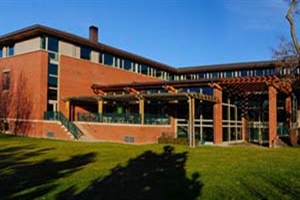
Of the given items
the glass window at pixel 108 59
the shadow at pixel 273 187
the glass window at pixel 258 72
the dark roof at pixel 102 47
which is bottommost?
the shadow at pixel 273 187

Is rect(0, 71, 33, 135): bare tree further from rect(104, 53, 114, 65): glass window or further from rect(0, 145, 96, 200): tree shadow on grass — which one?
rect(0, 145, 96, 200): tree shadow on grass

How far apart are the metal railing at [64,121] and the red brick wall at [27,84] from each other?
0.61m

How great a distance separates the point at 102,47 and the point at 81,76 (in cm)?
351

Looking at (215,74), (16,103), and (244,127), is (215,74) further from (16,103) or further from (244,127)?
(16,103)

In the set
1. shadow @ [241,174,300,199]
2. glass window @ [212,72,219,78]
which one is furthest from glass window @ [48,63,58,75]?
shadow @ [241,174,300,199]

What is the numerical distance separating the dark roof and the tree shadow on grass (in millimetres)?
14908

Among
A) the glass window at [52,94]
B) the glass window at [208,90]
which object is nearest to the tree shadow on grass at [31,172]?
the glass window at [208,90]

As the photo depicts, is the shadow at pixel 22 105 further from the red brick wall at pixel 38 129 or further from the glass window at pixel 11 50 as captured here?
the glass window at pixel 11 50

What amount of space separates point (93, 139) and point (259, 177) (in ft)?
64.1

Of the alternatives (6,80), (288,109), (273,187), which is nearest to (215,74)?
(288,109)

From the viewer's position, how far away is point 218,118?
2850 centimetres

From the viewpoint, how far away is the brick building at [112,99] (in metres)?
27.8

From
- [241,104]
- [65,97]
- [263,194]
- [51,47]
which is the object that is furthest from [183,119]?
[263,194]

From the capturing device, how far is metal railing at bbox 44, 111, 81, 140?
29.3 m
